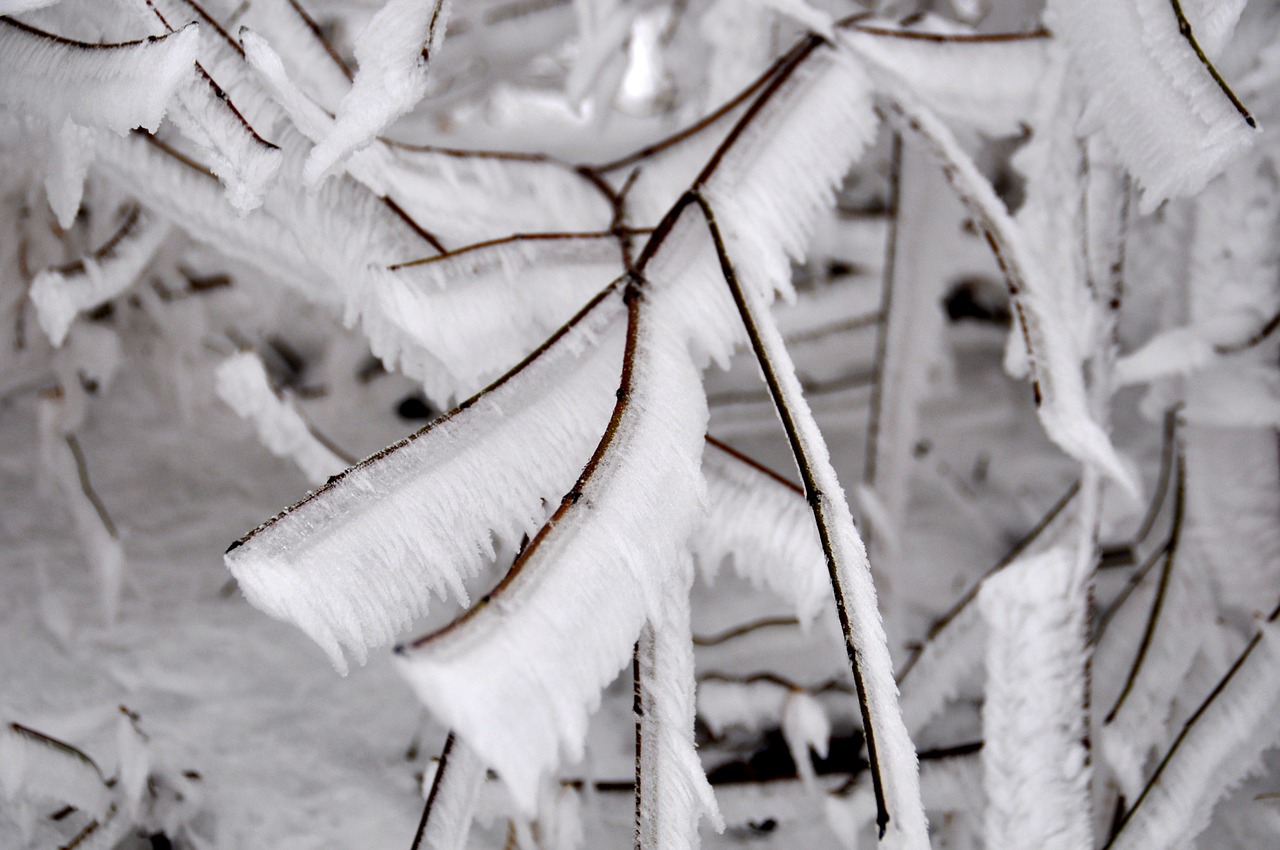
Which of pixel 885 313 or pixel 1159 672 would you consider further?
pixel 885 313

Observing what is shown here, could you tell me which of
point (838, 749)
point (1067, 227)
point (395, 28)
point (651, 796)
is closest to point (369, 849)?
point (651, 796)

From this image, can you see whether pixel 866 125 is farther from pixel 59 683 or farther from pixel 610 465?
pixel 59 683

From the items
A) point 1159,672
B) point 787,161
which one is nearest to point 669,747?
point 787,161

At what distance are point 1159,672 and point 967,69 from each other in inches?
16.9

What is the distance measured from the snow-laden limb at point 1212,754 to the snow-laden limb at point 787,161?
365 millimetres

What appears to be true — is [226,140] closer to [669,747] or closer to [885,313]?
[669,747]

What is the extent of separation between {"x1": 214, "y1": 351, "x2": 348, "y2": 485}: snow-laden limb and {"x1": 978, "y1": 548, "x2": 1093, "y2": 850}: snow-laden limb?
1.32 ft

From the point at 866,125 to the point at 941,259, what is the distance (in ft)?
0.76

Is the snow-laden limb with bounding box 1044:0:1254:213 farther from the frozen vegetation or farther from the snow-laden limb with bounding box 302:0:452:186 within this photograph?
the snow-laden limb with bounding box 302:0:452:186

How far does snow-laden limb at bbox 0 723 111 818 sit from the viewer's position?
44 centimetres

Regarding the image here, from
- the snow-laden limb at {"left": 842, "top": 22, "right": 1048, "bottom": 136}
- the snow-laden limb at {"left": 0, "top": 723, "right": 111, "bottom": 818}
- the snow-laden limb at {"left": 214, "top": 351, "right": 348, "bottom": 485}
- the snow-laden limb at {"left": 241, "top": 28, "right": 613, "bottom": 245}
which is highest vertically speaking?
the snow-laden limb at {"left": 842, "top": 22, "right": 1048, "bottom": 136}

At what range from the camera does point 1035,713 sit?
0.42 meters

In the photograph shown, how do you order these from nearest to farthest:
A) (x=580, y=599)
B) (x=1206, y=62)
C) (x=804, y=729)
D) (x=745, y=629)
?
1. (x=580, y=599)
2. (x=1206, y=62)
3. (x=804, y=729)
4. (x=745, y=629)

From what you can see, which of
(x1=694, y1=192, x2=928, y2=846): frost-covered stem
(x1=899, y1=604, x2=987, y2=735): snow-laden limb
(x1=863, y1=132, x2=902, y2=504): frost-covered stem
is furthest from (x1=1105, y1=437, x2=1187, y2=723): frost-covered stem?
(x1=694, y1=192, x2=928, y2=846): frost-covered stem
